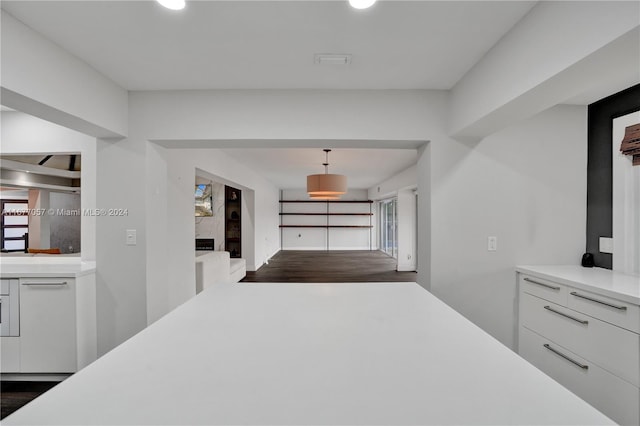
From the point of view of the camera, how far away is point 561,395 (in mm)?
694

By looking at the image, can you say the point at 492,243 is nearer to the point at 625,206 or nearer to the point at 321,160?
the point at 625,206

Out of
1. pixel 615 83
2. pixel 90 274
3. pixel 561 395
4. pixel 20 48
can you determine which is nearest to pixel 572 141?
pixel 615 83

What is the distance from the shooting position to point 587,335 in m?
1.92

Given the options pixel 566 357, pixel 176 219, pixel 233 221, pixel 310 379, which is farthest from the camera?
pixel 233 221

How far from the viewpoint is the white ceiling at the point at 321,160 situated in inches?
197

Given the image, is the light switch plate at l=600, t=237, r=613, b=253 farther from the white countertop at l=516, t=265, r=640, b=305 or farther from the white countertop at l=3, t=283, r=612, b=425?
the white countertop at l=3, t=283, r=612, b=425

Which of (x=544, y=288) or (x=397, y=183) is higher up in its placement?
(x=397, y=183)

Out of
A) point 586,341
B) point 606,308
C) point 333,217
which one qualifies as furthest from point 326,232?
point 606,308

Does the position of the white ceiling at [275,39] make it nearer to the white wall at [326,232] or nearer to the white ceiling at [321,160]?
the white ceiling at [321,160]

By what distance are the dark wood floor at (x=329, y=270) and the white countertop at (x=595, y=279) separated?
13.4ft

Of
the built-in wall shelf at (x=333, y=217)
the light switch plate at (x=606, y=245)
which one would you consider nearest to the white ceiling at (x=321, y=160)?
the light switch plate at (x=606, y=245)

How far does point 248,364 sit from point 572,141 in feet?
10.5

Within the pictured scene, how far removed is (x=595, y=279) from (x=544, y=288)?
31 cm

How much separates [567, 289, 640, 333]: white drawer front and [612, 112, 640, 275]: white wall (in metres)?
0.64
